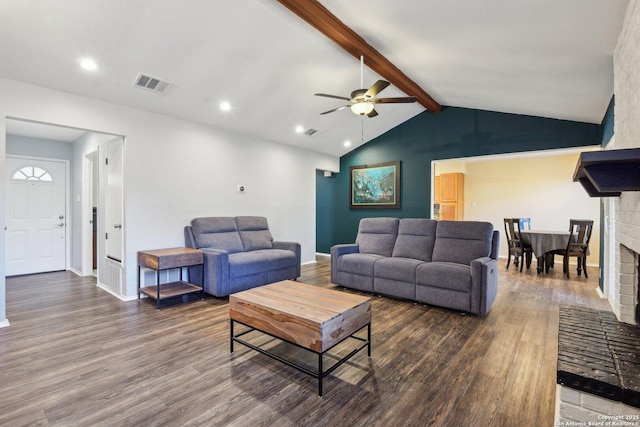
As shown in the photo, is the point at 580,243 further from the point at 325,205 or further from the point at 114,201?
the point at 114,201

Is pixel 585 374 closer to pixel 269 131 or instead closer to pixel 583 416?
pixel 583 416

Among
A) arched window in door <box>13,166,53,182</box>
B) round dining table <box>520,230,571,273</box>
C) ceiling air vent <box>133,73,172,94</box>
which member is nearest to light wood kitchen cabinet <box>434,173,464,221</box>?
round dining table <box>520,230,571,273</box>

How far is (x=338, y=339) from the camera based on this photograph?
2.07 m

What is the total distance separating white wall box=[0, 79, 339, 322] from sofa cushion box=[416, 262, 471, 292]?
3107mm

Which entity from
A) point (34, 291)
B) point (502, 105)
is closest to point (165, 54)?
point (34, 291)

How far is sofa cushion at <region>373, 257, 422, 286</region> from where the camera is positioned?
147 inches

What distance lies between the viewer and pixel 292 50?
3271mm

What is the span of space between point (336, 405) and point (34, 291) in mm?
4780

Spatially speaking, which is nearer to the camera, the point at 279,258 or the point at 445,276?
the point at 445,276

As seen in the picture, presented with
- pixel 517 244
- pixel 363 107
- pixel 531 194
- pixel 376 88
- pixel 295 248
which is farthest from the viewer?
pixel 531 194

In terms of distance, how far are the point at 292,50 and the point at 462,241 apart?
120 inches

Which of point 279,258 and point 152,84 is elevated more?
point 152,84

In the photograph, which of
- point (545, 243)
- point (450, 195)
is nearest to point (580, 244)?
point (545, 243)

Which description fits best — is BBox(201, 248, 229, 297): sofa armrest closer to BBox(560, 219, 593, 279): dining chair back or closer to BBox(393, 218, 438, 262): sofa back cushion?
BBox(393, 218, 438, 262): sofa back cushion
